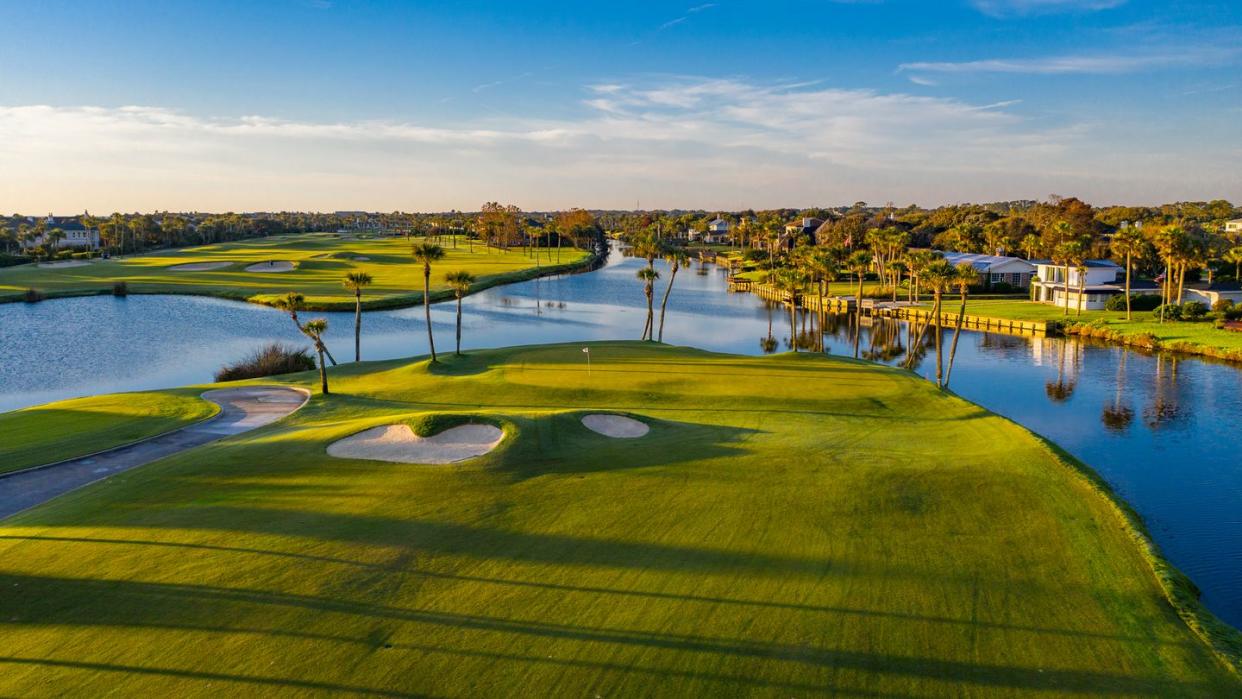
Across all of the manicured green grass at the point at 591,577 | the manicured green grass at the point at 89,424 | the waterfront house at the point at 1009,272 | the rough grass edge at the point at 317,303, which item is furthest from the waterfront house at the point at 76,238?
the waterfront house at the point at 1009,272

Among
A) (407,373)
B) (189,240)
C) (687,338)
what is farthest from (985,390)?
(189,240)

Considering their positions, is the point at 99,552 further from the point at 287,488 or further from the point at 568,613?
the point at 568,613

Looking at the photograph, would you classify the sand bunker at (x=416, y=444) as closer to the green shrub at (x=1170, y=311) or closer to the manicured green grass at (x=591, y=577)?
the manicured green grass at (x=591, y=577)

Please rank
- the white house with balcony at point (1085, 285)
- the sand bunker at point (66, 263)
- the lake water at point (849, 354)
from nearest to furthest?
1. the lake water at point (849, 354)
2. the white house with balcony at point (1085, 285)
3. the sand bunker at point (66, 263)

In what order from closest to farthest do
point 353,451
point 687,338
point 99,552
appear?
1. point 99,552
2. point 353,451
3. point 687,338

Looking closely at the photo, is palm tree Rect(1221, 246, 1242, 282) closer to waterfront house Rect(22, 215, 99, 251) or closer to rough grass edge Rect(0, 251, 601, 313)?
rough grass edge Rect(0, 251, 601, 313)

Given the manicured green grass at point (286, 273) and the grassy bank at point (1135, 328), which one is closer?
the grassy bank at point (1135, 328)
